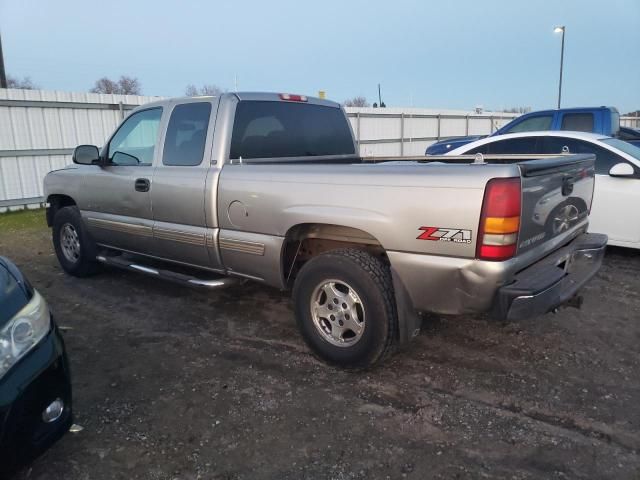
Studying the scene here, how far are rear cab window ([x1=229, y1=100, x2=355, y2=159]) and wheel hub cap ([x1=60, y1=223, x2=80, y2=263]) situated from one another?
2.74 m

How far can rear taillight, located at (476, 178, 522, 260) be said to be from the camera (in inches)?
105

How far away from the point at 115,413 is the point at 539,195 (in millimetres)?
2850

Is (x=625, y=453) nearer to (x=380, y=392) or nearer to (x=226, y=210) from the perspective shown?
(x=380, y=392)

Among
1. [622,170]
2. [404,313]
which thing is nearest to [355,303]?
[404,313]

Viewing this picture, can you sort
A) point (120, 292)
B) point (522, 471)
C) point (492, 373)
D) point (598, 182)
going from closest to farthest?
point (522, 471), point (492, 373), point (120, 292), point (598, 182)

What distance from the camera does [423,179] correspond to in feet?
9.37

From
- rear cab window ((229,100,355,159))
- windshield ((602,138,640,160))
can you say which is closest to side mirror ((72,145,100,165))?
rear cab window ((229,100,355,159))

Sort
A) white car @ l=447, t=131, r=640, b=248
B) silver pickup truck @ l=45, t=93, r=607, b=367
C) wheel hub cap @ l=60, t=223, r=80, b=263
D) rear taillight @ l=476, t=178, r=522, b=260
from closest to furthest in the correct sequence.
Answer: rear taillight @ l=476, t=178, r=522, b=260, silver pickup truck @ l=45, t=93, r=607, b=367, white car @ l=447, t=131, r=640, b=248, wheel hub cap @ l=60, t=223, r=80, b=263

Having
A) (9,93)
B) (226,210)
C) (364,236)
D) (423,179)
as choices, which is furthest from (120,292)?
(9,93)

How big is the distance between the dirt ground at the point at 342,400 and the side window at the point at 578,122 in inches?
187

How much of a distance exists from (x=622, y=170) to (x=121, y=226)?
531cm

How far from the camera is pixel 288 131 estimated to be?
14.4 feet

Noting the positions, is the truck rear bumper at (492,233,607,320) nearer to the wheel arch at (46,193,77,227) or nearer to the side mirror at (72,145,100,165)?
the side mirror at (72,145,100,165)

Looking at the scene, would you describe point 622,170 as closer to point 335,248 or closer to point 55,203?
point 335,248
